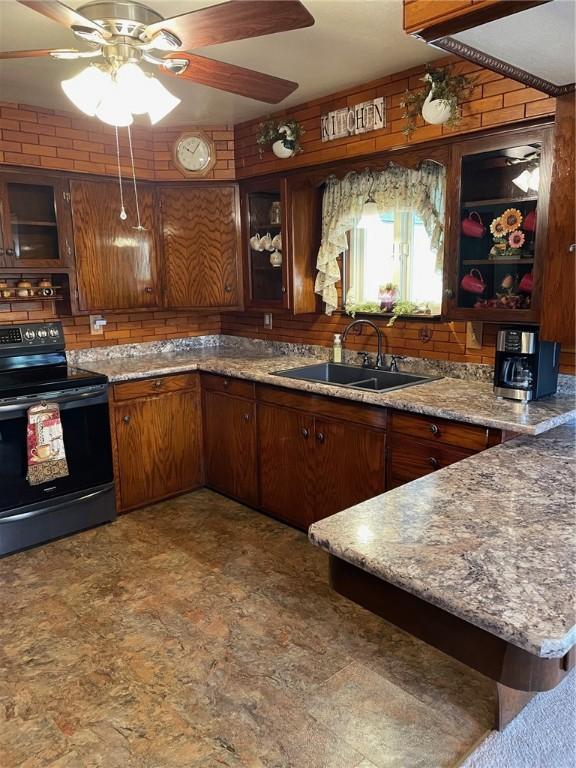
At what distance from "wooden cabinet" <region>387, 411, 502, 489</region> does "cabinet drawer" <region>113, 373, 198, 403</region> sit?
62.1 inches

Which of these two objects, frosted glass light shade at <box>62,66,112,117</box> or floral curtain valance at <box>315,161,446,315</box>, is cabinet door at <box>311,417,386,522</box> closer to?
floral curtain valance at <box>315,161,446,315</box>

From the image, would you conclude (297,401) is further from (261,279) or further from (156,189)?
(156,189)

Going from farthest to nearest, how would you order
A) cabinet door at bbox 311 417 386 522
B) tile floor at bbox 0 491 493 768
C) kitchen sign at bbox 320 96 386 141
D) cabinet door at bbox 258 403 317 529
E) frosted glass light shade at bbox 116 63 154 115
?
cabinet door at bbox 258 403 317 529, kitchen sign at bbox 320 96 386 141, cabinet door at bbox 311 417 386 522, frosted glass light shade at bbox 116 63 154 115, tile floor at bbox 0 491 493 768

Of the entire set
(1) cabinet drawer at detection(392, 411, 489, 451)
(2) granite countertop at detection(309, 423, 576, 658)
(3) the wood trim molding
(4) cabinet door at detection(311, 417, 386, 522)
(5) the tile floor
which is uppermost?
(3) the wood trim molding

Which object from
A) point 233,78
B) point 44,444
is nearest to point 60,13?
point 233,78

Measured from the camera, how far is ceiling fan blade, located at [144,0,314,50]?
5.22ft

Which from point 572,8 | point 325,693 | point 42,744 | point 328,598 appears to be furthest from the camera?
point 328,598

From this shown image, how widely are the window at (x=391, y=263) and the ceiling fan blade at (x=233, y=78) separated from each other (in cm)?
117

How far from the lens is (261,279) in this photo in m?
3.86

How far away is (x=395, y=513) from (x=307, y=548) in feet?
5.74

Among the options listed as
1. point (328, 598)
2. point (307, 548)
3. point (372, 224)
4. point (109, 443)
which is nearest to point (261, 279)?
point (372, 224)

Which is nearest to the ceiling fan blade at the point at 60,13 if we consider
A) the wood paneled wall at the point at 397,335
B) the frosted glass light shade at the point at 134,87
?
the frosted glass light shade at the point at 134,87

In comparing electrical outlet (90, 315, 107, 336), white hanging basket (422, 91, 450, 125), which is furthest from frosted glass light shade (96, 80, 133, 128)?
electrical outlet (90, 315, 107, 336)

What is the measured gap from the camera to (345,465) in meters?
2.92
